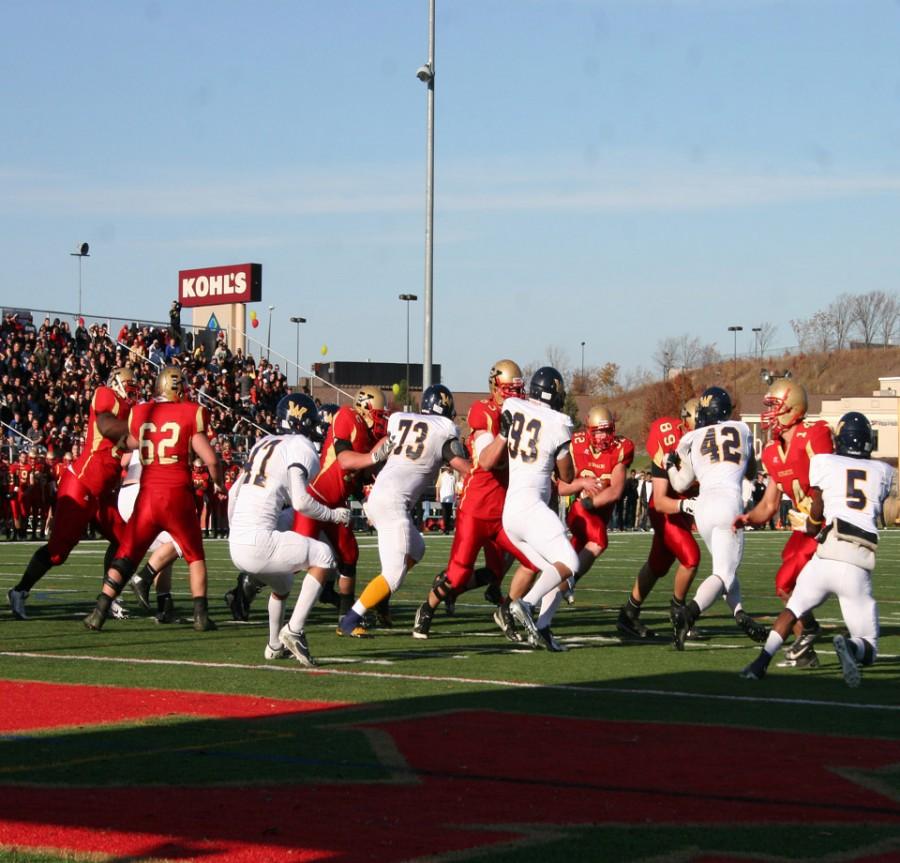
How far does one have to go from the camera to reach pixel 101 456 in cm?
1334

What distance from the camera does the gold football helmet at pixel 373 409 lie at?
13.7m

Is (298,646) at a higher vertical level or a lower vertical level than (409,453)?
lower

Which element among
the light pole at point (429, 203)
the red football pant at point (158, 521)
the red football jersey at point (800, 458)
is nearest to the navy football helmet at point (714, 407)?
the red football jersey at point (800, 458)

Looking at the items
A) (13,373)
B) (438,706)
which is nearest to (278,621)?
(438,706)

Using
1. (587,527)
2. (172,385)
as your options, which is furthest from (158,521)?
(587,527)

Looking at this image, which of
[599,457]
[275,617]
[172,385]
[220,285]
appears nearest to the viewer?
[275,617]

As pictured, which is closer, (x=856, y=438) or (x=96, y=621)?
(x=856, y=438)

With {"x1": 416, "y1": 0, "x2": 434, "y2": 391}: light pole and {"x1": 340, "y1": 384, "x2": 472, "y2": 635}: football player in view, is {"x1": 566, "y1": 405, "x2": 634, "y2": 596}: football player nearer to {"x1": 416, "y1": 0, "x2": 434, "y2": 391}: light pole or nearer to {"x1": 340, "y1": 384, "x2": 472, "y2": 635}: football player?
{"x1": 340, "y1": 384, "x2": 472, "y2": 635}: football player

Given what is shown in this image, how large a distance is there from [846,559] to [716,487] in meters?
2.32

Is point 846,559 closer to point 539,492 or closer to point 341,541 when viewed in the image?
point 539,492

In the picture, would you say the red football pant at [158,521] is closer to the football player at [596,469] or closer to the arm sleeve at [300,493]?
the arm sleeve at [300,493]

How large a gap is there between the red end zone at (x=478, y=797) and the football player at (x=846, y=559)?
77.2 inches

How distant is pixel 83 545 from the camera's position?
27.0 m

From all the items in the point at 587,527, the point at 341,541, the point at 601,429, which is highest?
the point at 601,429
